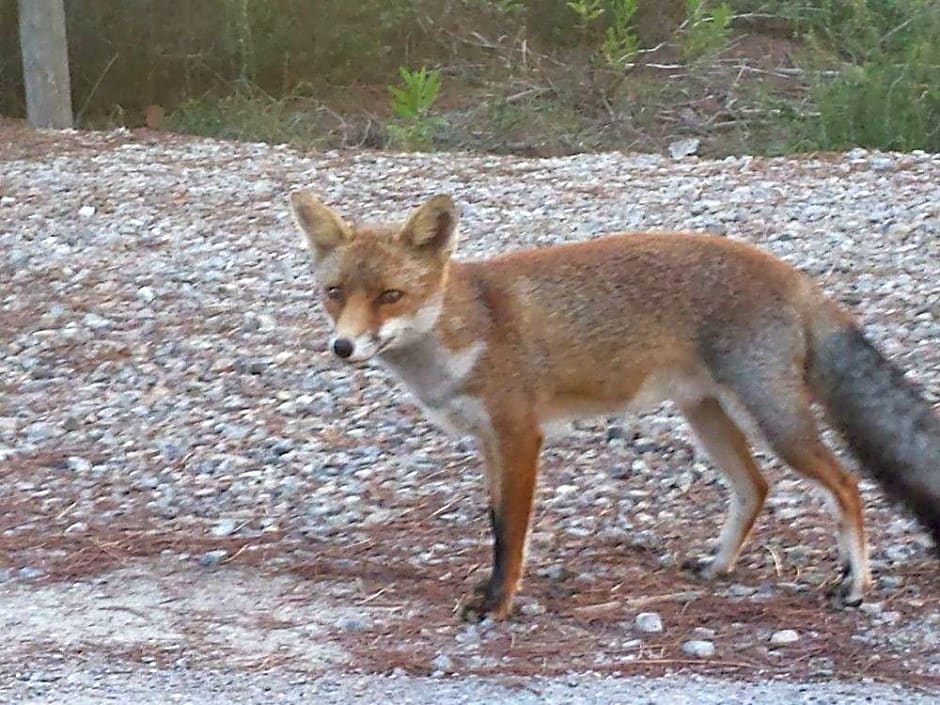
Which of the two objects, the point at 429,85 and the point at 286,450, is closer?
the point at 286,450

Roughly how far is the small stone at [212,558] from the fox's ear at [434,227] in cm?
131

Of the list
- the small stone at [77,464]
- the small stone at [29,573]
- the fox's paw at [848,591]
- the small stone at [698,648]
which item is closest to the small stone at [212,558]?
the small stone at [29,573]

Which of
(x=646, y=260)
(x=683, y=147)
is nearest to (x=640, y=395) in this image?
(x=646, y=260)

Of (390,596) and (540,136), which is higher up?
(390,596)

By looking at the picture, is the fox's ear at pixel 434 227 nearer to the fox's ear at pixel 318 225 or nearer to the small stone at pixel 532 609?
the fox's ear at pixel 318 225

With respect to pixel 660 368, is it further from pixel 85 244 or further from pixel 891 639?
pixel 85 244

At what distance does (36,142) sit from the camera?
11.6 metres

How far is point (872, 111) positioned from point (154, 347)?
6.27 meters

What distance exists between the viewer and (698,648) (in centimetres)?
425

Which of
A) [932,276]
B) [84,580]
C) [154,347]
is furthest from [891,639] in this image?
[154,347]

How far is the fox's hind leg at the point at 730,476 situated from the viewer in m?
4.98

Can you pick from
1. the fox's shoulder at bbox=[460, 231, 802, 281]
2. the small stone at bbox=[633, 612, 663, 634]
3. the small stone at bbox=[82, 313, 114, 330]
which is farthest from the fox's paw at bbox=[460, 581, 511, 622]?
the small stone at bbox=[82, 313, 114, 330]

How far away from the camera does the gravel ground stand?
4250 millimetres

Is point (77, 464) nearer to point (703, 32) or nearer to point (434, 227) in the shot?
point (434, 227)
